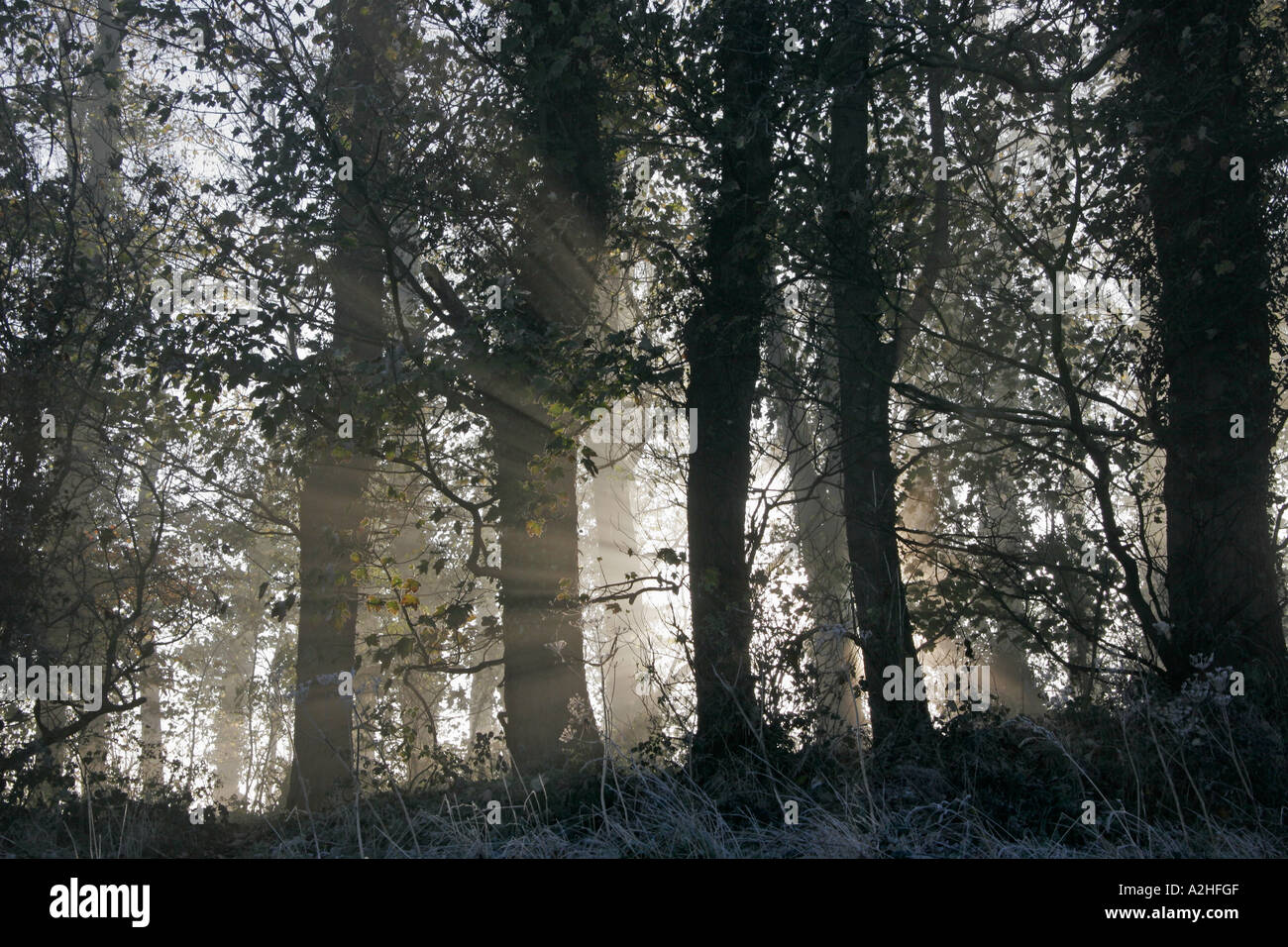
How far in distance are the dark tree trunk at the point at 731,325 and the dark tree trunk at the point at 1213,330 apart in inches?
122

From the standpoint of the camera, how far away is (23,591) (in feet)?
30.2

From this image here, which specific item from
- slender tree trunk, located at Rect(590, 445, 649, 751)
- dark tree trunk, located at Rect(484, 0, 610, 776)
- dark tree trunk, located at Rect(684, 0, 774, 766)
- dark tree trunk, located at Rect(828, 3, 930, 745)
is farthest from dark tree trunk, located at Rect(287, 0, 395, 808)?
dark tree trunk, located at Rect(828, 3, 930, 745)

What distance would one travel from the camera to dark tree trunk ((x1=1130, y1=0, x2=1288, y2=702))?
23.8 feet

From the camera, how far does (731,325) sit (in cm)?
828

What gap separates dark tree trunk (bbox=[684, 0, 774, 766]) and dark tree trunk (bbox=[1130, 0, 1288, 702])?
3.09 m

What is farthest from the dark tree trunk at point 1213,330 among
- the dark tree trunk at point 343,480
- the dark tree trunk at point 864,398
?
the dark tree trunk at point 343,480

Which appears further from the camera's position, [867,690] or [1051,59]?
[1051,59]

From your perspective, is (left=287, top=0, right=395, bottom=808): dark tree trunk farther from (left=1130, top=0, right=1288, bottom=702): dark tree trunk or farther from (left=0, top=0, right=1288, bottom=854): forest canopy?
(left=1130, top=0, right=1288, bottom=702): dark tree trunk

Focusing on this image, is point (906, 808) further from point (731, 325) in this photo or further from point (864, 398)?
point (731, 325)

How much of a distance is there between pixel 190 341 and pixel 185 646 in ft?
71.0

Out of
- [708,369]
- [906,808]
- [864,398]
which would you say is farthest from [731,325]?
[906,808]

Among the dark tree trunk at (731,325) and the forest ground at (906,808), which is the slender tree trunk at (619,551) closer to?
the dark tree trunk at (731,325)
